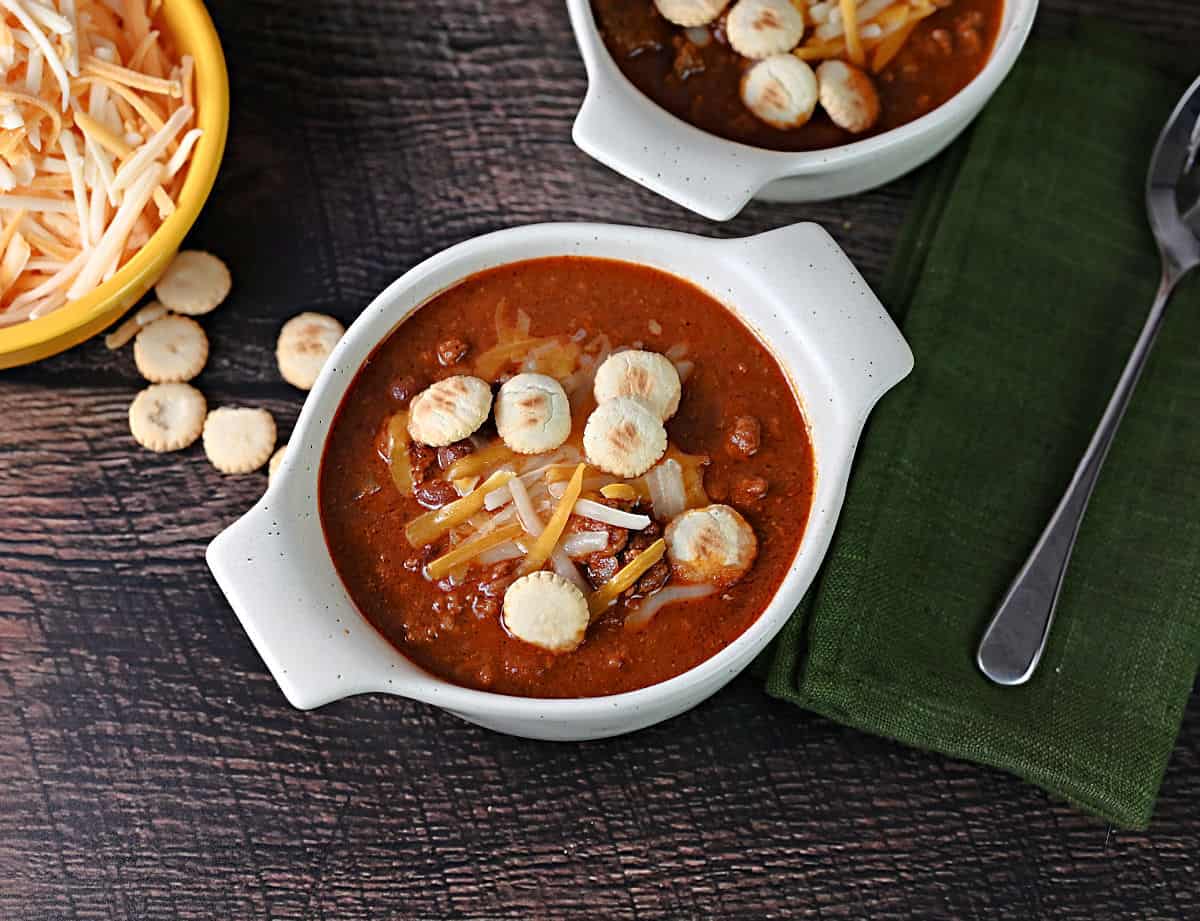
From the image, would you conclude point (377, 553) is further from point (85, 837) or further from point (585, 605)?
point (85, 837)

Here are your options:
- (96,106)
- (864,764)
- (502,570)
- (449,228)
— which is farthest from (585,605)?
(96,106)

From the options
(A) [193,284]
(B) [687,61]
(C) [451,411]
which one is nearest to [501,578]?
(C) [451,411]

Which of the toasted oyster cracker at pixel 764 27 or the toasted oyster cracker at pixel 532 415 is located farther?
the toasted oyster cracker at pixel 764 27

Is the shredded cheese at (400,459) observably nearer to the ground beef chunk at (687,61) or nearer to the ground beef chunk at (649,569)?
the ground beef chunk at (649,569)

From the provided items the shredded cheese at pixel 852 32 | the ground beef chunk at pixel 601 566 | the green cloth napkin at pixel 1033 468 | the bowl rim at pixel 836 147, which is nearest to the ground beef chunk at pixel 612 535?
the ground beef chunk at pixel 601 566

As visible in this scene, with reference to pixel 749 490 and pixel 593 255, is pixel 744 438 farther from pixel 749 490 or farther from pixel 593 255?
pixel 593 255
